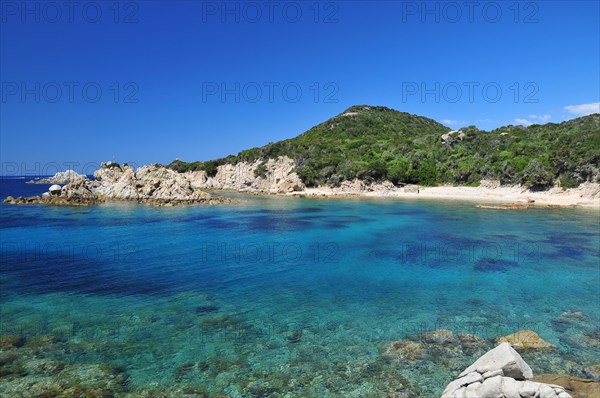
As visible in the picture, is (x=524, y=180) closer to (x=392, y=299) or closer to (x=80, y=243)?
(x=392, y=299)

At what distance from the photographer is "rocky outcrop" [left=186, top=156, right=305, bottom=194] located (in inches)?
3221

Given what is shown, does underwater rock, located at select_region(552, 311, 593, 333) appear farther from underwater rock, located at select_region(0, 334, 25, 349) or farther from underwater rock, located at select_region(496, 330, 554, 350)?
underwater rock, located at select_region(0, 334, 25, 349)

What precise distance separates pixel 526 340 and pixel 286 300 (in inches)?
339

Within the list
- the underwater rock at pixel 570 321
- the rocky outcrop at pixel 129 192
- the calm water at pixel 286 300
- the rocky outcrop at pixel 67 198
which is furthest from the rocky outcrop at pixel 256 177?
the underwater rock at pixel 570 321

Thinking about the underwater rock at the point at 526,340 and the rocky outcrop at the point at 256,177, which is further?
the rocky outcrop at the point at 256,177

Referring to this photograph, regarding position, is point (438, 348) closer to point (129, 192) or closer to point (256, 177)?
point (129, 192)

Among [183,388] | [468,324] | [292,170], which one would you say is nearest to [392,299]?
[468,324]

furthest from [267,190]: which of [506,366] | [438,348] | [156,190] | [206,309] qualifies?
[506,366]

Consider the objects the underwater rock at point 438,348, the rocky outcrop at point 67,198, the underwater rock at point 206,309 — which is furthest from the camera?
the rocky outcrop at point 67,198

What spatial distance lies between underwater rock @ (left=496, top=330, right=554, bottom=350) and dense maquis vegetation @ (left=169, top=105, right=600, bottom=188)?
52.6 meters

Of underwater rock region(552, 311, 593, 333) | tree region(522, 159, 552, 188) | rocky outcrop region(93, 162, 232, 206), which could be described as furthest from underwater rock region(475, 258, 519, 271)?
rocky outcrop region(93, 162, 232, 206)

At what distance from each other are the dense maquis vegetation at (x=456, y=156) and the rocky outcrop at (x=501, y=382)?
5835cm

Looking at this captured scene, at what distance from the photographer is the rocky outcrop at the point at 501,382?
6.01m

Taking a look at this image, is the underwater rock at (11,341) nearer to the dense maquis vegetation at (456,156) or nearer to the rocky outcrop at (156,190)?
the rocky outcrop at (156,190)
